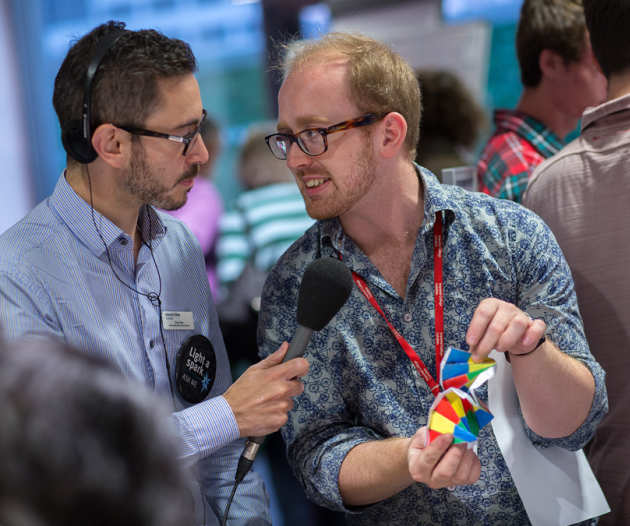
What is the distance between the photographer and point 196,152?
206 cm

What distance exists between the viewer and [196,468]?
78.2 inches

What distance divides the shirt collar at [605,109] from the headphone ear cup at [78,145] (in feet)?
4.52

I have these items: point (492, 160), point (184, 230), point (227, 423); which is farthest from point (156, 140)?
point (492, 160)

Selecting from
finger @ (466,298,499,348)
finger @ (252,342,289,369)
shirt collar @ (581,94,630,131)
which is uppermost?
shirt collar @ (581,94,630,131)

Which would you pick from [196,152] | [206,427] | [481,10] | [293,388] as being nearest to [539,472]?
[293,388]

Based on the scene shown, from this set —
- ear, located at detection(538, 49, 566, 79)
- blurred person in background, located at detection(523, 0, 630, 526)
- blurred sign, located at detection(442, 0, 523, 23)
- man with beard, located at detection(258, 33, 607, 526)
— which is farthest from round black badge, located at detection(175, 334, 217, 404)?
blurred sign, located at detection(442, 0, 523, 23)

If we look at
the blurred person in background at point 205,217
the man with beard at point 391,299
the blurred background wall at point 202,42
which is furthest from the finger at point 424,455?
the blurred background wall at point 202,42

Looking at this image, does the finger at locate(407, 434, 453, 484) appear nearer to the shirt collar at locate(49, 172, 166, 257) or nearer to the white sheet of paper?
the white sheet of paper

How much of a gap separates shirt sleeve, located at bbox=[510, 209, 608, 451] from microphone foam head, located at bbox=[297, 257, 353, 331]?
1.79 ft

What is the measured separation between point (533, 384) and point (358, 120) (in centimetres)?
85

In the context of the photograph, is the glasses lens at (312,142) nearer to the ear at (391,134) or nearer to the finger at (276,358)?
the ear at (391,134)

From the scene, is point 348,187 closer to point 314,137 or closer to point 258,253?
point 314,137

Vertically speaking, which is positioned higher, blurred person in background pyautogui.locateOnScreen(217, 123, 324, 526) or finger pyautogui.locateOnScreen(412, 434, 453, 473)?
finger pyautogui.locateOnScreen(412, 434, 453, 473)

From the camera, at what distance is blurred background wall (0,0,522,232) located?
4969 millimetres
